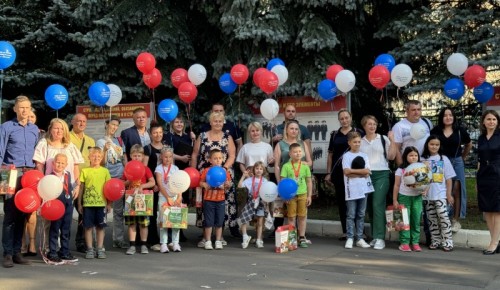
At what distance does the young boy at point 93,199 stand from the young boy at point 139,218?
36 cm

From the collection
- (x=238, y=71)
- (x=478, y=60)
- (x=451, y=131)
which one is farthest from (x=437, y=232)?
(x=238, y=71)

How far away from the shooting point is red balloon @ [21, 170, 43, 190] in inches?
253

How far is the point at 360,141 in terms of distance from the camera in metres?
7.83

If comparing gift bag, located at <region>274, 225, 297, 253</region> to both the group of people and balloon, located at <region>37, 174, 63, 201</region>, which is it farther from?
balloon, located at <region>37, 174, 63, 201</region>

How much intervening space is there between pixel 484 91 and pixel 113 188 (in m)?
5.42

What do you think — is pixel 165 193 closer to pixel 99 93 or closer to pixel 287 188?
pixel 287 188

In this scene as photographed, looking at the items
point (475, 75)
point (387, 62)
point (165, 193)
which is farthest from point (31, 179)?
point (475, 75)

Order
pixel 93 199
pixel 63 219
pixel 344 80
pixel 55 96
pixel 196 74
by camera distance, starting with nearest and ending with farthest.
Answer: pixel 63 219
pixel 93 199
pixel 55 96
pixel 344 80
pixel 196 74

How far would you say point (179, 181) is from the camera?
716 centimetres

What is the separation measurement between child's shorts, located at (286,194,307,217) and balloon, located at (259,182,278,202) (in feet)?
1.21

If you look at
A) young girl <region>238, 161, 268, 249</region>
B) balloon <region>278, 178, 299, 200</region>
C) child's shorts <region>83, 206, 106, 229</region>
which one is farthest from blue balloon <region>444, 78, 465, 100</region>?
child's shorts <region>83, 206, 106, 229</region>

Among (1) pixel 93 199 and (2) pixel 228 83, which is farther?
(2) pixel 228 83

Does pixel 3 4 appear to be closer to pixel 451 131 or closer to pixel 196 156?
pixel 196 156

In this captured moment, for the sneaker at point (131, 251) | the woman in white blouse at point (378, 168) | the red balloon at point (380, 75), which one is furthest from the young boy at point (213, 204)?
the red balloon at point (380, 75)
